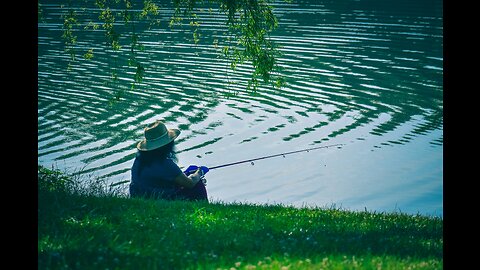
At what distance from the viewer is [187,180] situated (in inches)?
443

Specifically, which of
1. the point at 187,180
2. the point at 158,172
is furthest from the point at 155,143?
the point at 187,180

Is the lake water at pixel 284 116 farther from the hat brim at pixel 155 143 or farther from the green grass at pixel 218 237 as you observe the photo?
the green grass at pixel 218 237

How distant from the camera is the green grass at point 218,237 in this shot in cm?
636

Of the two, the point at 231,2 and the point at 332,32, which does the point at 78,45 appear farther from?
the point at 231,2

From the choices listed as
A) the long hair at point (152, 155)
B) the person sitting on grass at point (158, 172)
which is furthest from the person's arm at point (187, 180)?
the long hair at point (152, 155)

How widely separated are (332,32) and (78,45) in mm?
12765

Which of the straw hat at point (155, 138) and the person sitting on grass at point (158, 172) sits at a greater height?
the straw hat at point (155, 138)

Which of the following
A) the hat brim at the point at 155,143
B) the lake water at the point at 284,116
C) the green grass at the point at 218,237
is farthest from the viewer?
the lake water at the point at 284,116

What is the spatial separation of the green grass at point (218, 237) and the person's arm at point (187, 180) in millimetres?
1006

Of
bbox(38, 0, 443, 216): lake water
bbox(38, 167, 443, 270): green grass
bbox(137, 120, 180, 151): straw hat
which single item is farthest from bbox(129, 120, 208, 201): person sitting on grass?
bbox(38, 0, 443, 216): lake water

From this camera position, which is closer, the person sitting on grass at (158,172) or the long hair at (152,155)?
the person sitting on grass at (158,172)
